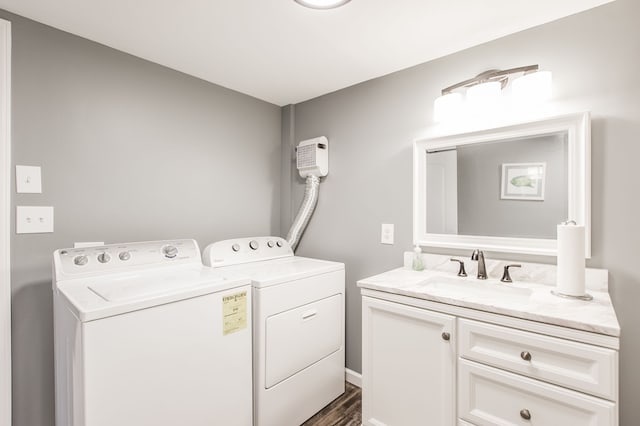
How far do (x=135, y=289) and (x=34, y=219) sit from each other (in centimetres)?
71

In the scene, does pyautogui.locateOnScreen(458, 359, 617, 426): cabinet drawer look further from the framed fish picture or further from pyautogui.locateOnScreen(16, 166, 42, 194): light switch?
pyautogui.locateOnScreen(16, 166, 42, 194): light switch

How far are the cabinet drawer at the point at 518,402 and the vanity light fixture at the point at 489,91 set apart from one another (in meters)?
1.28

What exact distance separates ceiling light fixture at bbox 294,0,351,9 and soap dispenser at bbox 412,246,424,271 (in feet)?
4.53

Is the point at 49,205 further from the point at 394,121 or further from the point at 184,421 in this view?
the point at 394,121

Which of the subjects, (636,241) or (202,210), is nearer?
(636,241)

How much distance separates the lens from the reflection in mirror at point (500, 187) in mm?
1542

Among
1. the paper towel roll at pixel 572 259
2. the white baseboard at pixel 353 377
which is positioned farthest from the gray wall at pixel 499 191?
the white baseboard at pixel 353 377

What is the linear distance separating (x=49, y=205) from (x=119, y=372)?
99cm

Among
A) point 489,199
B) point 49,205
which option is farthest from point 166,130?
point 489,199

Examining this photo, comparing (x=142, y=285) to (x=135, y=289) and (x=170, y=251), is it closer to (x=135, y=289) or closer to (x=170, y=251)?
(x=135, y=289)

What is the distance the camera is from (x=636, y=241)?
133 cm

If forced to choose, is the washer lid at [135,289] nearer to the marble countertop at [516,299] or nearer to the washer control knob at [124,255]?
the washer control knob at [124,255]

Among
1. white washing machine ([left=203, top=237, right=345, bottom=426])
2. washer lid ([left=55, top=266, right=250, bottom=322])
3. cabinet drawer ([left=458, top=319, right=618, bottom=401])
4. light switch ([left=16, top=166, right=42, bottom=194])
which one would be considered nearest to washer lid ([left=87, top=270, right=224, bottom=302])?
washer lid ([left=55, top=266, right=250, bottom=322])

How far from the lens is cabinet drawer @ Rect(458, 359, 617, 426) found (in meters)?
1.04
